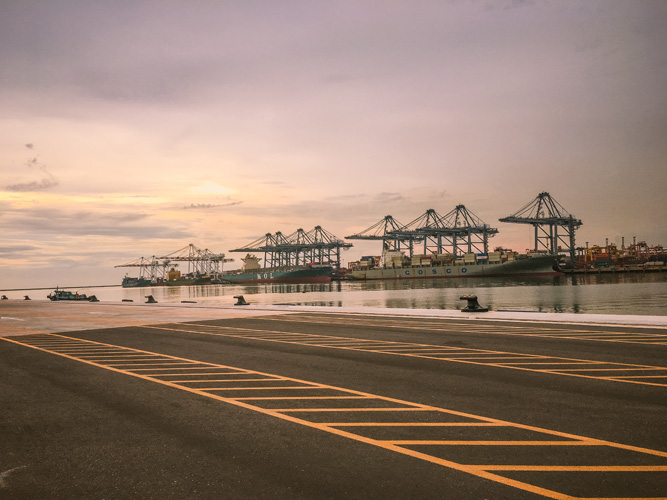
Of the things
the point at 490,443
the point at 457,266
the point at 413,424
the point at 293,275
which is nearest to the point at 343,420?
the point at 413,424

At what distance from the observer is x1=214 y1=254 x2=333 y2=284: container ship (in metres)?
151

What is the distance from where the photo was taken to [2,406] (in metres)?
6.89

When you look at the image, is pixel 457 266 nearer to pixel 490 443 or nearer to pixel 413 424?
pixel 413 424

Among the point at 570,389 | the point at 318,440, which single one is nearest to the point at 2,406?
the point at 318,440

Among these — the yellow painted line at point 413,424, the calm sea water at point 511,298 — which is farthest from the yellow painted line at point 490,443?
the calm sea water at point 511,298

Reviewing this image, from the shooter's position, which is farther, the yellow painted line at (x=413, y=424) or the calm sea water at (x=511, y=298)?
the calm sea water at (x=511, y=298)

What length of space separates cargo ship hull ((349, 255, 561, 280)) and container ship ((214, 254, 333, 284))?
55.9 ft

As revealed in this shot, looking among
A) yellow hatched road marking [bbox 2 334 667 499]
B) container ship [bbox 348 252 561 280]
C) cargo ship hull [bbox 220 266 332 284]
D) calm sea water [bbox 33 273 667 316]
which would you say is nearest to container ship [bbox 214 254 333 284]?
cargo ship hull [bbox 220 266 332 284]

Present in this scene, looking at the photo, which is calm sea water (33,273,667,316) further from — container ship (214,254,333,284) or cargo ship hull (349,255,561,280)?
container ship (214,254,333,284)

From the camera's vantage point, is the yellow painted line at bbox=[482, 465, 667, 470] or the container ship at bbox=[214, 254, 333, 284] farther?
the container ship at bbox=[214, 254, 333, 284]

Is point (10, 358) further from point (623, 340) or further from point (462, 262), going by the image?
point (462, 262)

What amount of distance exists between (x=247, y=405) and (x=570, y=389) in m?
5.14

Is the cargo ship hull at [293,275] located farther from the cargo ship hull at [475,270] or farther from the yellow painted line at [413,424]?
the yellow painted line at [413,424]

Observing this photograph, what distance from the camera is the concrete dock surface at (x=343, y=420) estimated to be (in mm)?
4094
